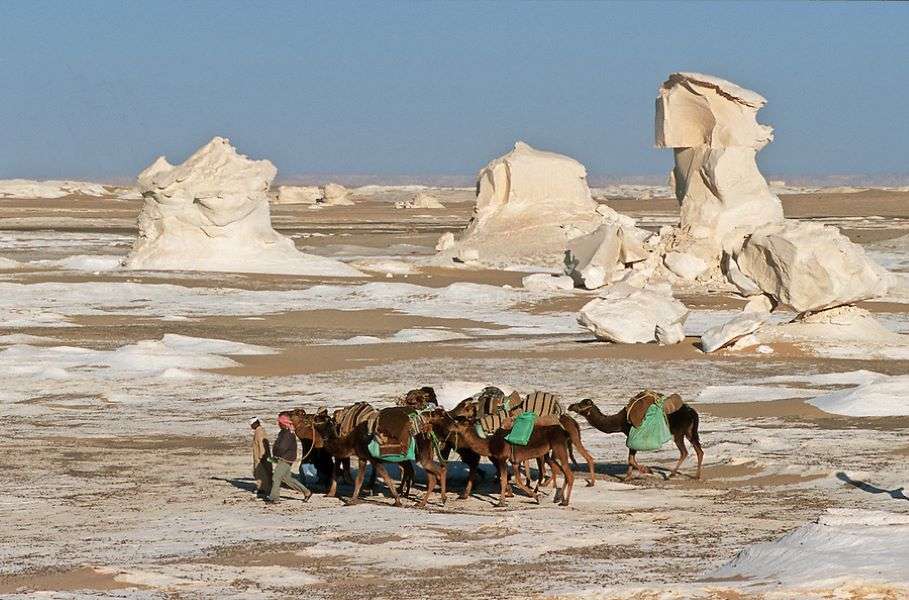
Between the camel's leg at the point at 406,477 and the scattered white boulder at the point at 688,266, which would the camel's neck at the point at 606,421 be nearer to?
the camel's leg at the point at 406,477

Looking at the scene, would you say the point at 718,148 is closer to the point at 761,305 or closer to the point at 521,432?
the point at 761,305

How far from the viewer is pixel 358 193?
175 m

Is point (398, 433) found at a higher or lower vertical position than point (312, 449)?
higher

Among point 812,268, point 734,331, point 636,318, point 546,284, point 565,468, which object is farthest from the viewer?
point 546,284

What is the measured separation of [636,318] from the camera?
26.6 metres

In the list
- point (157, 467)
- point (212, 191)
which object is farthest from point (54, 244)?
point (157, 467)

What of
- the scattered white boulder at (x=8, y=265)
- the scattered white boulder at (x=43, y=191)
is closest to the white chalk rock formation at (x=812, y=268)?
the scattered white boulder at (x=8, y=265)

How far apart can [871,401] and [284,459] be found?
8.02 meters

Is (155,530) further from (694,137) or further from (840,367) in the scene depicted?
(694,137)

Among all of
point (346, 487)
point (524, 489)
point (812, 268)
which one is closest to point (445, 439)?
point (524, 489)

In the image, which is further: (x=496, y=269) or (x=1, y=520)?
(x=496, y=269)

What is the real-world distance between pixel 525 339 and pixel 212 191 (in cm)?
1821

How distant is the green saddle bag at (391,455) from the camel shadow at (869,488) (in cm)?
377

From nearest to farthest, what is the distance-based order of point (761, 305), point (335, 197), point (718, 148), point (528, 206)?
1. point (761, 305)
2. point (718, 148)
3. point (528, 206)
4. point (335, 197)
